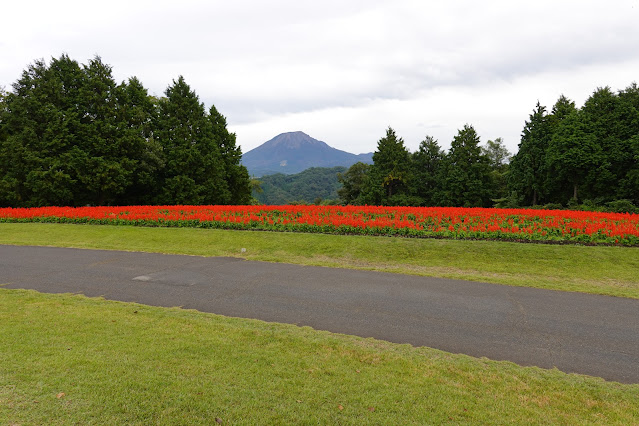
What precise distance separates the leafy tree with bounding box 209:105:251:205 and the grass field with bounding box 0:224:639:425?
98.5 feet

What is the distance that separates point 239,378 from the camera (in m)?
3.81

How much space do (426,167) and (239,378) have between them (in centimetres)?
4340

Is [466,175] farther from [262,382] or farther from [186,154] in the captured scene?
[262,382]

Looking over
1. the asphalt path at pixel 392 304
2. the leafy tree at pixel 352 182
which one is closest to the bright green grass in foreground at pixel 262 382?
the asphalt path at pixel 392 304

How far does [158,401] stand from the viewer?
3.38 m

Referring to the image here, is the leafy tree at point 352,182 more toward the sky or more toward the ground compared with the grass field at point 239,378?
more toward the sky

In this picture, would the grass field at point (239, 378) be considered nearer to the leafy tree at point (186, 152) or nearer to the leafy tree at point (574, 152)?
the leafy tree at point (186, 152)

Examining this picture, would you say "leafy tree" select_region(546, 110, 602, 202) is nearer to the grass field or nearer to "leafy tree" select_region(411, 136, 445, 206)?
"leafy tree" select_region(411, 136, 445, 206)

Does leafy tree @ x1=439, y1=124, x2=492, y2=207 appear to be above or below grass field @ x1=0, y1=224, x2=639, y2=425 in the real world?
above

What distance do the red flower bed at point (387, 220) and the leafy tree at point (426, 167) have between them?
25076mm

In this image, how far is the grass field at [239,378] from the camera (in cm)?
325

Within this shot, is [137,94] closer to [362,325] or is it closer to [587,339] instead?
[362,325]

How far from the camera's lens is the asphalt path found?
4945 mm

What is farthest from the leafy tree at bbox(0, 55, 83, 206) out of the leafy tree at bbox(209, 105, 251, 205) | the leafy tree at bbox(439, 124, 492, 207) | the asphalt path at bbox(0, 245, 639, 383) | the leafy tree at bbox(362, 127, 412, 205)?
the leafy tree at bbox(439, 124, 492, 207)
